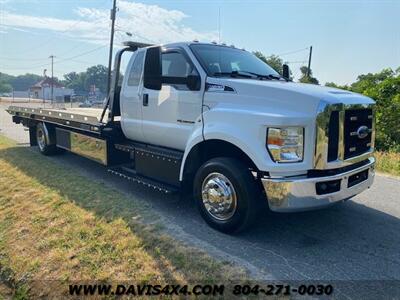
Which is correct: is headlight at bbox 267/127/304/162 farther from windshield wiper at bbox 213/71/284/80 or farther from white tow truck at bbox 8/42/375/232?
windshield wiper at bbox 213/71/284/80

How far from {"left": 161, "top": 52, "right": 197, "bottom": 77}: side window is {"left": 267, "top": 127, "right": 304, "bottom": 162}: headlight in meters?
1.59

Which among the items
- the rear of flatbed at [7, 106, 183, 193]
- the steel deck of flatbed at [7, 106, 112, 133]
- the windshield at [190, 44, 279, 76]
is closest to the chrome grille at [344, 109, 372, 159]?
the windshield at [190, 44, 279, 76]

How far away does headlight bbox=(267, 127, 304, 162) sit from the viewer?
3709mm

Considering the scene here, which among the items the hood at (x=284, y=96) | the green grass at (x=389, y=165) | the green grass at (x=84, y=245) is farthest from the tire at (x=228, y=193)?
the green grass at (x=389, y=165)

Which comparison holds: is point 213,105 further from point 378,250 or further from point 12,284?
point 12,284

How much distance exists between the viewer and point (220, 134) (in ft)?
13.8

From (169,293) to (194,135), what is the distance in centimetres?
196

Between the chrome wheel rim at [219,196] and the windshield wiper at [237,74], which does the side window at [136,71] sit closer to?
the windshield wiper at [237,74]

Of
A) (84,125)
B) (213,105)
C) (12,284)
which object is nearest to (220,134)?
(213,105)

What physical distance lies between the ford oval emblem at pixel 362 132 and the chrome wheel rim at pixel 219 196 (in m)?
1.56

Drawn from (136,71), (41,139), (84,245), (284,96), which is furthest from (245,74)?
(41,139)

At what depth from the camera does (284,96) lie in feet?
12.8

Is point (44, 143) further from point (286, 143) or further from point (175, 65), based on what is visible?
point (286, 143)

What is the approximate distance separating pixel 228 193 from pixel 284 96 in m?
1.23
